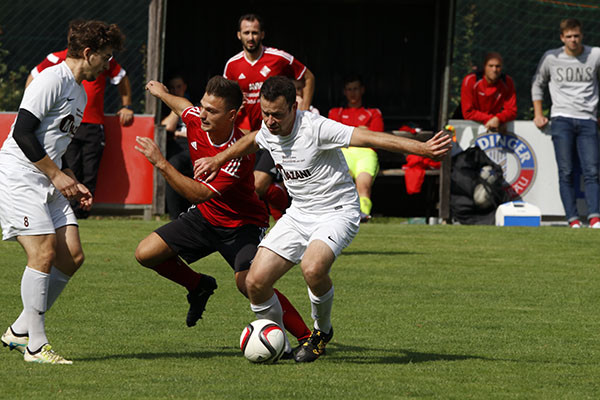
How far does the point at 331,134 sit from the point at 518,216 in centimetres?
879

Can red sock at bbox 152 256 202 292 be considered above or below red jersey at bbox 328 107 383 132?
below

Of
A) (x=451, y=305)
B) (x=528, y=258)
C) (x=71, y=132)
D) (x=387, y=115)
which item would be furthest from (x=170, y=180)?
(x=387, y=115)

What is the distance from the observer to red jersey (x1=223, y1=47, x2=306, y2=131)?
1153cm

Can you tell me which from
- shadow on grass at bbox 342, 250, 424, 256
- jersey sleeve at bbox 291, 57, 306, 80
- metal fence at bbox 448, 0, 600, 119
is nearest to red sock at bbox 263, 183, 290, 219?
shadow on grass at bbox 342, 250, 424, 256

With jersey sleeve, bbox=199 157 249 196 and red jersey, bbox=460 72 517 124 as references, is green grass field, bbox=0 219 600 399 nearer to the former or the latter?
jersey sleeve, bbox=199 157 249 196

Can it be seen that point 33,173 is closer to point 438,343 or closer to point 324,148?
point 324,148

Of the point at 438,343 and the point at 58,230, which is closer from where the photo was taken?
the point at 58,230

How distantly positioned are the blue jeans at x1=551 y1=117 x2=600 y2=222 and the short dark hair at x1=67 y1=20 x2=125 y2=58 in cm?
946

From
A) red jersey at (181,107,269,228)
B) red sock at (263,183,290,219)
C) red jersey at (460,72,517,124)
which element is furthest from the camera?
red jersey at (460,72,517,124)

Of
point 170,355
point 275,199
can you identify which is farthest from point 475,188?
Result: point 170,355

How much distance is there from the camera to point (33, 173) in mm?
6273

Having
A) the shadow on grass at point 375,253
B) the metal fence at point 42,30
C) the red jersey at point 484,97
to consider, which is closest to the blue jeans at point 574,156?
the red jersey at point 484,97

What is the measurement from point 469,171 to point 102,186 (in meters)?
5.03

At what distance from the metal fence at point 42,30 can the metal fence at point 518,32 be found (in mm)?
5157
